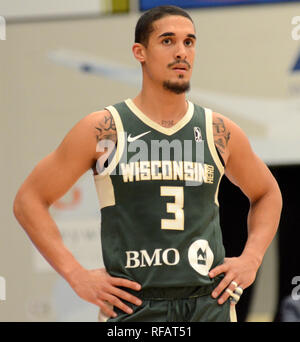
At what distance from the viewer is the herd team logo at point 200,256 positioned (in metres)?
4.15

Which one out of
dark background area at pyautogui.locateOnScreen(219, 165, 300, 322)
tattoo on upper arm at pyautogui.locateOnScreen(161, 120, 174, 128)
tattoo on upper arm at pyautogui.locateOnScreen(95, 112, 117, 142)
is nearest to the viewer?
tattoo on upper arm at pyautogui.locateOnScreen(95, 112, 117, 142)

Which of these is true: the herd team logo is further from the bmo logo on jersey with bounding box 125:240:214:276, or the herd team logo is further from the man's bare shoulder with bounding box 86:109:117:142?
the man's bare shoulder with bounding box 86:109:117:142

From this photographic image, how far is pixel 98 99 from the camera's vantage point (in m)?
9.41

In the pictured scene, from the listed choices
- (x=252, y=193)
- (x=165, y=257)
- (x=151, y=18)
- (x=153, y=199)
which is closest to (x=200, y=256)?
(x=165, y=257)

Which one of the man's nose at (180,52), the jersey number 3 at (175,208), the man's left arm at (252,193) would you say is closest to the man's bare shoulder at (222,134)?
the man's left arm at (252,193)

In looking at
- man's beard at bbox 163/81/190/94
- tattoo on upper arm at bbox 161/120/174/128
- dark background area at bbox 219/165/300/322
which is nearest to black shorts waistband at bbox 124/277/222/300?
tattoo on upper arm at bbox 161/120/174/128

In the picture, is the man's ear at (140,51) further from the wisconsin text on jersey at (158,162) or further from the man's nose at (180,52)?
the wisconsin text on jersey at (158,162)

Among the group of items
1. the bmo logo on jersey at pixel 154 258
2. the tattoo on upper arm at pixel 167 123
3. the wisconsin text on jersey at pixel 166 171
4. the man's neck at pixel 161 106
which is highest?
the man's neck at pixel 161 106

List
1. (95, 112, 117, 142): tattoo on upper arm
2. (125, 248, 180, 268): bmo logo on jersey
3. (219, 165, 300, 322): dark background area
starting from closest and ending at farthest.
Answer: (125, 248, 180, 268): bmo logo on jersey
(95, 112, 117, 142): tattoo on upper arm
(219, 165, 300, 322): dark background area

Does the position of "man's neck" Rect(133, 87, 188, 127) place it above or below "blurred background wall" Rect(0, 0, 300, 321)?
below

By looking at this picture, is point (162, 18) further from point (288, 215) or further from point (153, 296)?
point (288, 215)

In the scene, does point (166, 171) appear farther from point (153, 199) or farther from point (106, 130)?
point (106, 130)

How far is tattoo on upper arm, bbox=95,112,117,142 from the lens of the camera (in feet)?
13.9

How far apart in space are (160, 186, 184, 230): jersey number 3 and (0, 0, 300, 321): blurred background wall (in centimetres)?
476
